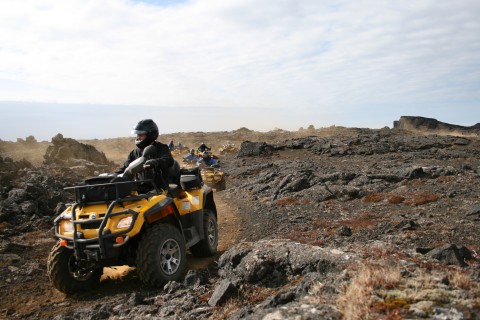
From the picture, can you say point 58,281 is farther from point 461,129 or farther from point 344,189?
point 461,129

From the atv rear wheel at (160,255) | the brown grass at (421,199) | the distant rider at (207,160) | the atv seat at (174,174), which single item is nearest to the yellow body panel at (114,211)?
the atv rear wheel at (160,255)

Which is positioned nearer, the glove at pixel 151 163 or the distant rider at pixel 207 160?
the glove at pixel 151 163

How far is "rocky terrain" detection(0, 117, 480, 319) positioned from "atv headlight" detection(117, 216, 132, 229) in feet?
3.56

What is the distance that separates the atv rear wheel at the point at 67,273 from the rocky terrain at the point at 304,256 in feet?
0.59

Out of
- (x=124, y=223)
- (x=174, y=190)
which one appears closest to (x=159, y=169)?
(x=174, y=190)

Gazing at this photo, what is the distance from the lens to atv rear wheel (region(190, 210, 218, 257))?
29.6 feet

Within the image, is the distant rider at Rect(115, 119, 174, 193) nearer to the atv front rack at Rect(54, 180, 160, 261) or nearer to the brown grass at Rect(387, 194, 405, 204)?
the atv front rack at Rect(54, 180, 160, 261)

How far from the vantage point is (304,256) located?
6.23 meters

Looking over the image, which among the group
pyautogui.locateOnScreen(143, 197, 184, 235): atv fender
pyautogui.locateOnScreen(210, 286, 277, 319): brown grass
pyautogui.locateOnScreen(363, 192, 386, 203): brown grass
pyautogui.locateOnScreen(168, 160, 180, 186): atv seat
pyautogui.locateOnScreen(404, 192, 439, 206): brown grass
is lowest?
pyautogui.locateOnScreen(210, 286, 277, 319): brown grass

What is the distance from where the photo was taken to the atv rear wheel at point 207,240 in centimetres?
902

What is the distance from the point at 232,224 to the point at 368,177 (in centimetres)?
827

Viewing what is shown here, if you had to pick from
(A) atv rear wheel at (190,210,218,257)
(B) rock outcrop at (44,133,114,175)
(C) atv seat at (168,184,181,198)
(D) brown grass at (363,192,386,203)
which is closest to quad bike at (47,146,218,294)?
(C) atv seat at (168,184,181,198)

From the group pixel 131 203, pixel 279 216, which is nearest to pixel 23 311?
pixel 131 203

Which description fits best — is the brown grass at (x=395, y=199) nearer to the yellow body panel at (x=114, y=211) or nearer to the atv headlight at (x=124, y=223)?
the yellow body panel at (x=114, y=211)
